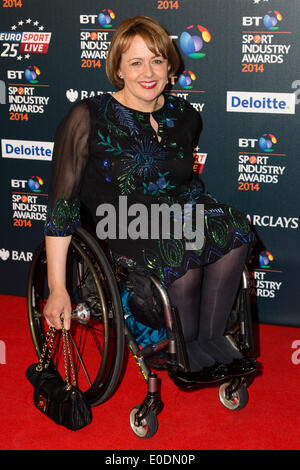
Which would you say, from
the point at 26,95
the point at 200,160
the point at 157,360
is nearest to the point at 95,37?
the point at 26,95

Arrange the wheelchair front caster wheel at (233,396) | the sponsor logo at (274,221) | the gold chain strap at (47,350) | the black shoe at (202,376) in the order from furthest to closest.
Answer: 1. the sponsor logo at (274,221)
2. the wheelchair front caster wheel at (233,396)
3. the gold chain strap at (47,350)
4. the black shoe at (202,376)

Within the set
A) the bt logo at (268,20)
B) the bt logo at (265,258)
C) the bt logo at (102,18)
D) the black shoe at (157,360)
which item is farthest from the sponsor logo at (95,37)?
the black shoe at (157,360)

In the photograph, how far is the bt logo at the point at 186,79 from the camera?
306 centimetres

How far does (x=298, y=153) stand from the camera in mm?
2998

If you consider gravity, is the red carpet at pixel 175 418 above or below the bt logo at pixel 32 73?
below

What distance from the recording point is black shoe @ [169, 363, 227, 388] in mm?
2080

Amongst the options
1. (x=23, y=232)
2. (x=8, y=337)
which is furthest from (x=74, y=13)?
(x=8, y=337)

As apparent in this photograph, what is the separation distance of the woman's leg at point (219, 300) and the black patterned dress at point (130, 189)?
0.14ft

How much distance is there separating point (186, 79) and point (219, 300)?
4.35 feet

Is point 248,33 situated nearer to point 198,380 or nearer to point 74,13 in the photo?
point 74,13

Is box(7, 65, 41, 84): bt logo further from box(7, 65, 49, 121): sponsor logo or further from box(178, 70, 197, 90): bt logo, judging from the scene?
box(178, 70, 197, 90): bt logo

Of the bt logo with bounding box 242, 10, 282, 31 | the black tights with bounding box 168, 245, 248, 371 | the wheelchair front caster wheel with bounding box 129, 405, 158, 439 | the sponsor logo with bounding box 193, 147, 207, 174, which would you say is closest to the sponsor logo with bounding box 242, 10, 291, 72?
the bt logo with bounding box 242, 10, 282, 31

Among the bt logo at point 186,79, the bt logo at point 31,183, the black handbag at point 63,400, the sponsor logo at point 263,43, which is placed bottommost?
the black handbag at point 63,400

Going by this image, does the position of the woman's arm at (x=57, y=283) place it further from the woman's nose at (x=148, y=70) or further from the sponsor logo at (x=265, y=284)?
the sponsor logo at (x=265, y=284)
